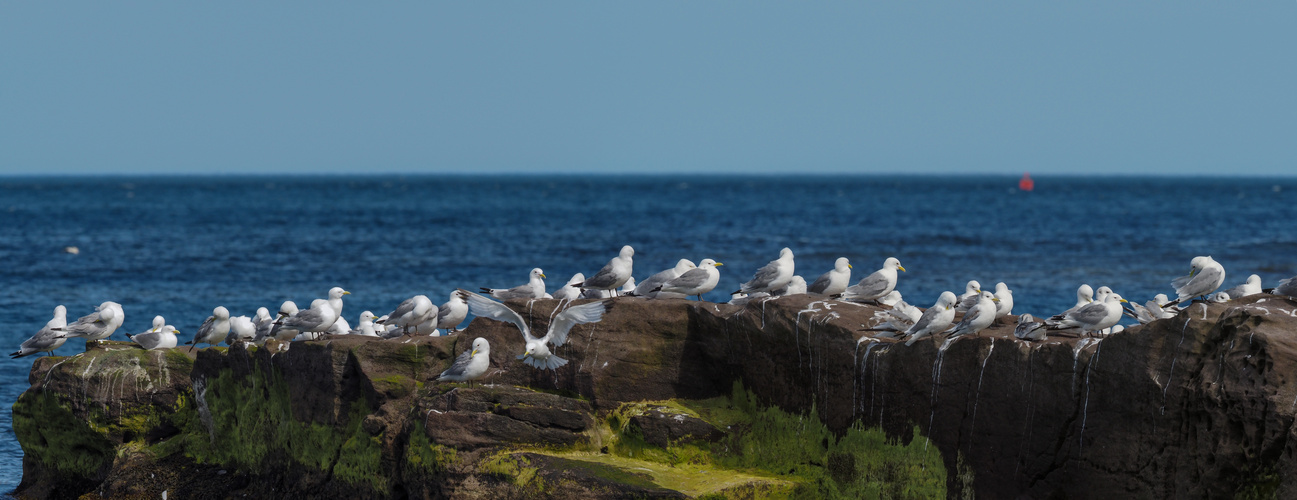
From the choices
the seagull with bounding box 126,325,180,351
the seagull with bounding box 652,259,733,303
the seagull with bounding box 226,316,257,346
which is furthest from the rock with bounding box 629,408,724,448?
the seagull with bounding box 126,325,180,351

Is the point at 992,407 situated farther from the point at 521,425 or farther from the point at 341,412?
the point at 341,412

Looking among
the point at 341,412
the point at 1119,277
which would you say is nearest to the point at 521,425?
A: the point at 341,412

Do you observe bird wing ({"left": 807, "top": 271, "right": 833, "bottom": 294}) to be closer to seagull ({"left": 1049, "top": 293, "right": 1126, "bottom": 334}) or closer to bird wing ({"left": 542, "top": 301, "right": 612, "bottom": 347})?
bird wing ({"left": 542, "top": 301, "right": 612, "bottom": 347})

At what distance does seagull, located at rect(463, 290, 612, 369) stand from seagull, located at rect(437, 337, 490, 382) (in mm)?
391

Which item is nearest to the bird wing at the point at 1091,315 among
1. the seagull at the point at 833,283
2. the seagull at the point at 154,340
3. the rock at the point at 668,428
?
the seagull at the point at 833,283

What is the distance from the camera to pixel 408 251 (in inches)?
1554

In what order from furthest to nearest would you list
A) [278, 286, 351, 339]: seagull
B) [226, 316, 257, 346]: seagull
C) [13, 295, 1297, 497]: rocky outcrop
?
[226, 316, 257, 346]: seagull
[278, 286, 351, 339]: seagull
[13, 295, 1297, 497]: rocky outcrop

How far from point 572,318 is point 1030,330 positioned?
4197 millimetres

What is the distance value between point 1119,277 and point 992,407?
74.0 feet

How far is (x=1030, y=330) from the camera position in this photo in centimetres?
955

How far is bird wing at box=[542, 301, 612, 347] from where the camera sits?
36.4 feet

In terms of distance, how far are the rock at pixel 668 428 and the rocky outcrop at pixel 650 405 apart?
20mm

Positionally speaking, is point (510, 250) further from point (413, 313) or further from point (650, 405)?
point (650, 405)

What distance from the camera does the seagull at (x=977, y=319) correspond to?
9625 millimetres
